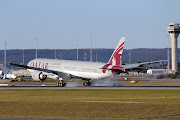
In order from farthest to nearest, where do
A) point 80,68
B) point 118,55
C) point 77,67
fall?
point 77,67
point 80,68
point 118,55

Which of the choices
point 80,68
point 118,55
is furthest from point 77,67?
point 118,55

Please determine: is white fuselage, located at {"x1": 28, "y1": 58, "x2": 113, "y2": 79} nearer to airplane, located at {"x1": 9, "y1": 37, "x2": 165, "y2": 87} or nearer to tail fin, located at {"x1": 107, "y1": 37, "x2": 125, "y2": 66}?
airplane, located at {"x1": 9, "y1": 37, "x2": 165, "y2": 87}

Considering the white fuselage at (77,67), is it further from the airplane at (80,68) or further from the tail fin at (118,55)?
the tail fin at (118,55)

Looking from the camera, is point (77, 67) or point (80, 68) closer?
point (80, 68)

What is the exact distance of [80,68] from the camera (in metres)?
89.5

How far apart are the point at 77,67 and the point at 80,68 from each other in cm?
83

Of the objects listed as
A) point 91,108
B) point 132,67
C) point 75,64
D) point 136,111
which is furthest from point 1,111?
point 75,64

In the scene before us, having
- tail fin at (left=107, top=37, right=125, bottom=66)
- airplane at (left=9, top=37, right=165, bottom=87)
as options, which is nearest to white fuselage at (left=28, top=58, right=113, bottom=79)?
airplane at (left=9, top=37, right=165, bottom=87)

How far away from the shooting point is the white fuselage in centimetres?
8711

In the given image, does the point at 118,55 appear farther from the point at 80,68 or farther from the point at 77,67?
the point at 77,67

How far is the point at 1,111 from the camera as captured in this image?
38844 millimetres

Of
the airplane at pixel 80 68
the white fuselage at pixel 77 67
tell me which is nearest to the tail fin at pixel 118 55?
the airplane at pixel 80 68

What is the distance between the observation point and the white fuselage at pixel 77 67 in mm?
87113
